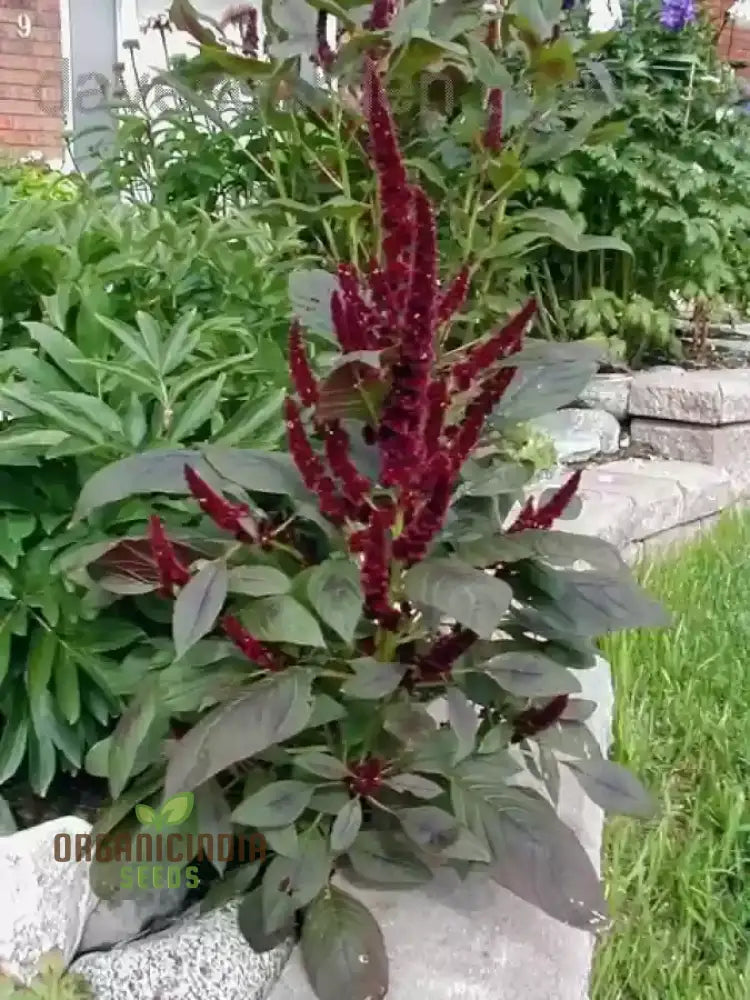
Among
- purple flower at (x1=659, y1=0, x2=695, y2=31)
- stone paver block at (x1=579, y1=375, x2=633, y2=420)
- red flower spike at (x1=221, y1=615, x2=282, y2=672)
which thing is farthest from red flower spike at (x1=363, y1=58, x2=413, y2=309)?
purple flower at (x1=659, y1=0, x2=695, y2=31)

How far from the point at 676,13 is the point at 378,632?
2.87 metres

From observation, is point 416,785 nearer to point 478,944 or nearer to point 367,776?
point 367,776

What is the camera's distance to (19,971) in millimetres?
1204

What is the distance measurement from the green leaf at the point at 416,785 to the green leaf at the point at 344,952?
5.4 inches

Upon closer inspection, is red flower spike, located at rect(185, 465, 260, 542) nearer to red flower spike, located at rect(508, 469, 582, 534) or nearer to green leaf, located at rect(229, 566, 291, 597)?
green leaf, located at rect(229, 566, 291, 597)

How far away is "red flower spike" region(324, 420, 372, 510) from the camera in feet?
3.56

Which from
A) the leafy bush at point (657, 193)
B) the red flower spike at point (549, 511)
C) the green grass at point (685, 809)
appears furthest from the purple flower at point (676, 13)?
the red flower spike at point (549, 511)

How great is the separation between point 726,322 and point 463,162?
216cm

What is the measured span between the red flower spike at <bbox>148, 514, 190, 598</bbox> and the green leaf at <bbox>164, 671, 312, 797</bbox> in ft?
0.43

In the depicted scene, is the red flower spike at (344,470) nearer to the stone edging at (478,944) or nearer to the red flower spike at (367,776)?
the red flower spike at (367,776)

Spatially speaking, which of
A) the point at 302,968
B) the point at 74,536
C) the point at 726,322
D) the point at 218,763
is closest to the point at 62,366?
the point at 74,536

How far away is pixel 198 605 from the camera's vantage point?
1.04 m

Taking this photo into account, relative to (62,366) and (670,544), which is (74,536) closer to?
(62,366)

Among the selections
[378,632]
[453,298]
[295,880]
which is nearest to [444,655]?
[378,632]
